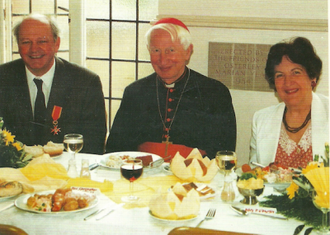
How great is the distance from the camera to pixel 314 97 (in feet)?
7.70

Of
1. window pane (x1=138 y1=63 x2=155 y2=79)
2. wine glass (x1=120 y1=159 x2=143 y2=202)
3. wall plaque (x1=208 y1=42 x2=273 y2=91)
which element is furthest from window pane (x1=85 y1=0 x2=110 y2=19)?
wine glass (x1=120 y1=159 x2=143 y2=202)

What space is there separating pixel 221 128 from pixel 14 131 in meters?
1.52

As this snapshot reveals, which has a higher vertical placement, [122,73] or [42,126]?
[122,73]

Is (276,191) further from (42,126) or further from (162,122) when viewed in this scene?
(42,126)

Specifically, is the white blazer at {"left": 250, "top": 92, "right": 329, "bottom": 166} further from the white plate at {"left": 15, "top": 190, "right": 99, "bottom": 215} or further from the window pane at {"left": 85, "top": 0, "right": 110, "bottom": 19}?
the window pane at {"left": 85, "top": 0, "right": 110, "bottom": 19}

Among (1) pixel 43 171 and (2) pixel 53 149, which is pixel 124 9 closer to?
(2) pixel 53 149

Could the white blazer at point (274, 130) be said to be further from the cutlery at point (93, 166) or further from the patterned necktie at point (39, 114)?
the patterned necktie at point (39, 114)

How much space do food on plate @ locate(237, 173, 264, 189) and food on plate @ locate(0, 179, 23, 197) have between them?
822 mm

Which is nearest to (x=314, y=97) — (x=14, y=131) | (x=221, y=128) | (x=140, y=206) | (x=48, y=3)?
(x=221, y=128)

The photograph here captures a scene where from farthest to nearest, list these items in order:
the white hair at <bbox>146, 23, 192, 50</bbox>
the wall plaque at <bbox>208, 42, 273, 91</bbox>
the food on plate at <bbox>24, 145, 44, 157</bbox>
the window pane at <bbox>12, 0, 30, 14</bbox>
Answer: the window pane at <bbox>12, 0, 30, 14</bbox>, the wall plaque at <bbox>208, 42, 273, 91</bbox>, the white hair at <bbox>146, 23, 192, 50</bbox>, the food on plate at <bbox>24, 145, 44, 157</bbox>

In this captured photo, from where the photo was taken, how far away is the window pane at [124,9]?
3.45 meters

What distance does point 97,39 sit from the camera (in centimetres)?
358

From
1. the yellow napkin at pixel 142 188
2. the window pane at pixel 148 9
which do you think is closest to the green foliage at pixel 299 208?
the yellow napkin at pixel 142 188

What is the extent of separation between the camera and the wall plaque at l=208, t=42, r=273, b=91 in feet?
9.89
